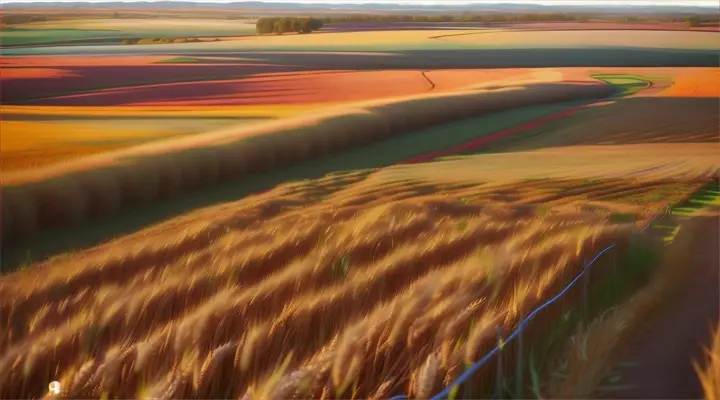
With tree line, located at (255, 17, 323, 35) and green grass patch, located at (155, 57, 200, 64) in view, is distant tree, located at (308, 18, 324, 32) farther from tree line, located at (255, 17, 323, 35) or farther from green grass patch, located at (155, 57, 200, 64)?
green grass patch, located at (155, 57, 200, 64)

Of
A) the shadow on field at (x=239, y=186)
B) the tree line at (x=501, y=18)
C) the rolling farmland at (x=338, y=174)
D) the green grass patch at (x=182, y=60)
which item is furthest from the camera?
the tree line at (x=501, y=18)

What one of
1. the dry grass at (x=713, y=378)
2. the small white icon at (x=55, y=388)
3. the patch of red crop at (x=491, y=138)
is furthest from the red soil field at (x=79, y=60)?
the dry grass at (x=713, y=378)

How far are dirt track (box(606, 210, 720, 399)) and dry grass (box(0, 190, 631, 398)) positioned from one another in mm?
269

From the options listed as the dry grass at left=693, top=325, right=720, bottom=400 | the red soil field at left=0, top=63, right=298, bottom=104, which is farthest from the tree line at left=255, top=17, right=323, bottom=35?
the dry grass at left=693, top=325, right=720, bottom=400

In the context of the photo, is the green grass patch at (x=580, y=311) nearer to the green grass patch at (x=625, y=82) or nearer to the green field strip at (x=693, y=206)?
the green field strip at (x=693, y=206)

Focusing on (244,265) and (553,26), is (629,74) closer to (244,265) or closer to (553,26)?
(553,26)

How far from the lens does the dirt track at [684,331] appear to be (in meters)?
2.52

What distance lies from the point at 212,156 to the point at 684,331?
62.6 inches

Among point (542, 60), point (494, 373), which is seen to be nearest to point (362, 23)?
point (542, 60)

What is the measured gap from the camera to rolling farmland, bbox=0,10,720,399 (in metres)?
2.59

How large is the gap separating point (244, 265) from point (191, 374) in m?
0.73

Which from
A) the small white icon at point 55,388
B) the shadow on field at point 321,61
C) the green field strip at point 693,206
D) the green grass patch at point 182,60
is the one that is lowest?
the green field strip at point 693,206

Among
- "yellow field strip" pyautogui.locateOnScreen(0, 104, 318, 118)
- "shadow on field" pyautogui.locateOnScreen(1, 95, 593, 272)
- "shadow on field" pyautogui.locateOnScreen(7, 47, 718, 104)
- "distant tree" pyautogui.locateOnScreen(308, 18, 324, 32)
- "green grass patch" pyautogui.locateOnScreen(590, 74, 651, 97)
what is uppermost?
"distant tree" pyautogui.locateOnScreen(308, 18, 324, 32)

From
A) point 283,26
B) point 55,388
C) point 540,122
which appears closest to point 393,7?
point 283,26
